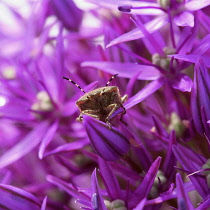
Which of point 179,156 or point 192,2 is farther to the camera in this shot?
point 192,2

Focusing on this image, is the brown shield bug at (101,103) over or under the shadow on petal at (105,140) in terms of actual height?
over

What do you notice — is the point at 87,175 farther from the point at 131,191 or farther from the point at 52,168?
the point at 131,191

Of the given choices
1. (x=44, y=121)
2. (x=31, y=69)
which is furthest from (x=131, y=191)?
(x=31, y=69)

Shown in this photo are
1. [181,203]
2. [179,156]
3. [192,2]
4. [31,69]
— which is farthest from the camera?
[31,69]

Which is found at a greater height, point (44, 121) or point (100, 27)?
point (100, 27)

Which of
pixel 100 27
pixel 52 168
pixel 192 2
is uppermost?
pixel 192 2

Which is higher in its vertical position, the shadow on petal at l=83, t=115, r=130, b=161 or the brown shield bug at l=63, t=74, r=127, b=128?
the brown shield bug at l=63, t=74, r=127, b=128
